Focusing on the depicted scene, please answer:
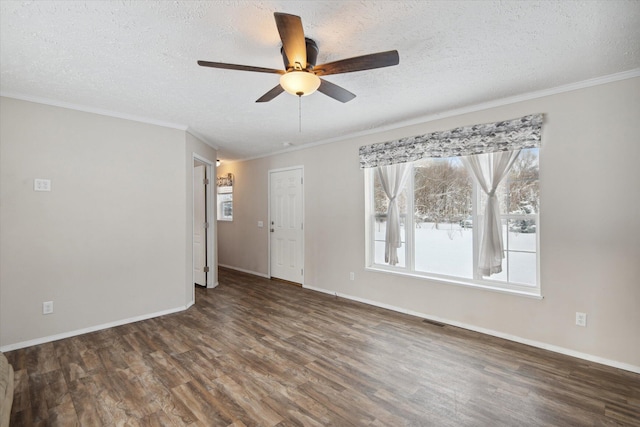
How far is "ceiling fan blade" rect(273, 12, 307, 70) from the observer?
146 centimetres

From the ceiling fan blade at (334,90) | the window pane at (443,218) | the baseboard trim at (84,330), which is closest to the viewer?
the ceiling fan blade at (334,90)

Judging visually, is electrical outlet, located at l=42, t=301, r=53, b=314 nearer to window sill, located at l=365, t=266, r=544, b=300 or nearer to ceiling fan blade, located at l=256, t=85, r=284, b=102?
ceiling fan blade, located at l=256, t=85, r=284, b=102

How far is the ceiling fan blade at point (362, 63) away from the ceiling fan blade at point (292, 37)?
0.48 feet

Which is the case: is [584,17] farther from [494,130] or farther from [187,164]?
[187,164]

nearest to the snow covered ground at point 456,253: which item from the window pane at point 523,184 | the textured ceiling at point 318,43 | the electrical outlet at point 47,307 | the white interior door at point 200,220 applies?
the window pane at point 523,184

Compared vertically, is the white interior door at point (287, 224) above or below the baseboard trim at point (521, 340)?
above

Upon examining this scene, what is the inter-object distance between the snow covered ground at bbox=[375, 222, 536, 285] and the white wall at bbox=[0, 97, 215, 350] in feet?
9.45

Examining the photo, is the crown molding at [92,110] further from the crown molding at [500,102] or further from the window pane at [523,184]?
the window pane at [523,184]

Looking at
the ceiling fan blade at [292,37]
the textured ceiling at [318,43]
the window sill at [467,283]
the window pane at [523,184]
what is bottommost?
the window sill at [467,283]

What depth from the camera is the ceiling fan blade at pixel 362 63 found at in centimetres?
170

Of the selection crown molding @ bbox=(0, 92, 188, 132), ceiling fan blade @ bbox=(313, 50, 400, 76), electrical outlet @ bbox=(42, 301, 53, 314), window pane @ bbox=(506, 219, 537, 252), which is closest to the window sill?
window pane @ bbox=(506, 219, 537, 252)

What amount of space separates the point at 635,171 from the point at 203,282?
215 inches

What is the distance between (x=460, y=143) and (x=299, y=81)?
2.21m

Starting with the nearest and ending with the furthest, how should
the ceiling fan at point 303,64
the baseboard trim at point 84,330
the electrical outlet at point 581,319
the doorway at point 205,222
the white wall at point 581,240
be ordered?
1. the ceiling fan at point 303,64
2. the white wall at point 581,240
3. the electrical outlet at point 581,319
4. the baseboard trim at point 84,330
5. the doorway at point 205,222
